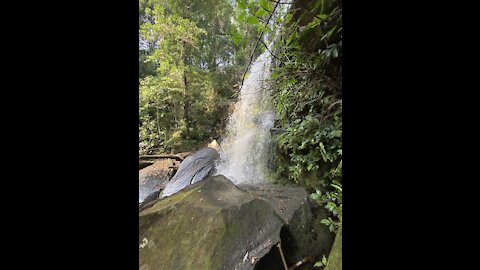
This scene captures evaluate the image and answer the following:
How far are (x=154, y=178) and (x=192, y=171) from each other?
1.24 metres

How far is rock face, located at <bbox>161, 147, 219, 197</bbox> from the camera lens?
488 cm

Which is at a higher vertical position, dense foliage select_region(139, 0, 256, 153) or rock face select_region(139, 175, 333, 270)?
dense foliage select_region(139, 0, 256, 153)

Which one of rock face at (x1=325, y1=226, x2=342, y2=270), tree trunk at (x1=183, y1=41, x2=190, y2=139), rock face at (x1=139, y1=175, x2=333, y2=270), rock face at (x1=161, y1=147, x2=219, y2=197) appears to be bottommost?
rock face at (x1=161, y1=147, x2=219, y2=197)

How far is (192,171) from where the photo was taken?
5.39 metres

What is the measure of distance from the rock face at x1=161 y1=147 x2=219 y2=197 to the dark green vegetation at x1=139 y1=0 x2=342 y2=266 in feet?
6.11

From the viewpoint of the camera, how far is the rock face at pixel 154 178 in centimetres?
500

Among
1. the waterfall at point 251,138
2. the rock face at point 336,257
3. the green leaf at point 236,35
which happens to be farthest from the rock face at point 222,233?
the waterfall at point 251,138

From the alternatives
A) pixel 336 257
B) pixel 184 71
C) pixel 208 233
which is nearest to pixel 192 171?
pixel 184 71

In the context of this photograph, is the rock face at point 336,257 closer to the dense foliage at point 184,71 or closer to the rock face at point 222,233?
the rock face at point 222,233

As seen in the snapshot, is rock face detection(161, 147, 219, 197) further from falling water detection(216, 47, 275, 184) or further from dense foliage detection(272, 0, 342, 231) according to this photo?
dense foliage detection(272, 0, 342, 231)

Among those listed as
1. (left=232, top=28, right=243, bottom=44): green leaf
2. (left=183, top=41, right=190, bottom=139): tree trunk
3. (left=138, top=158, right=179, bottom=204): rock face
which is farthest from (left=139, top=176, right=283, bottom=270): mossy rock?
(left=183, top=41, right=190, bottom=139): tree trunk

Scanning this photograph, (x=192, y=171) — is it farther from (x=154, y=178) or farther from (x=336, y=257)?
(x=336, y=257)
